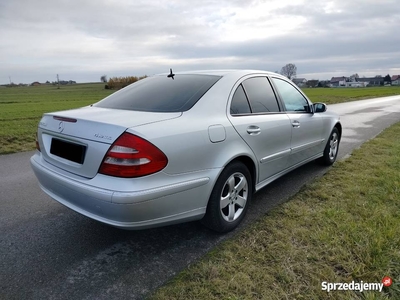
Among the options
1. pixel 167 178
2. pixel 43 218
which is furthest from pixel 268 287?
pixel 43 218

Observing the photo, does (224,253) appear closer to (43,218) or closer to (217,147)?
(217,147)

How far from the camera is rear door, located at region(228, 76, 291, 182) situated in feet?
9.98

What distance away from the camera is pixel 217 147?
2.65 meters

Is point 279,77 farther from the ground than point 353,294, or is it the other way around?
point 279,77

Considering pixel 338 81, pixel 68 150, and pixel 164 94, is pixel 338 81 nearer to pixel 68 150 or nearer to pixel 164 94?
pixel 164 94

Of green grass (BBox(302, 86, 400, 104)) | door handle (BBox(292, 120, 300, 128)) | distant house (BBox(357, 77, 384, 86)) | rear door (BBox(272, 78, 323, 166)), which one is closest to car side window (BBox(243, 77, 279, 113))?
rear door (BBox(272, 78, 323, 166))

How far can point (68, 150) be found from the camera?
2539mm

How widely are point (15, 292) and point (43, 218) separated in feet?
4.00

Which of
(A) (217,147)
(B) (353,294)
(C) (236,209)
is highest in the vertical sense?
(A) (217,147)

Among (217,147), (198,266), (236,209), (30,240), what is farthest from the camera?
(236,209)

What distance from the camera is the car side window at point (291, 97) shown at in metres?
3.90

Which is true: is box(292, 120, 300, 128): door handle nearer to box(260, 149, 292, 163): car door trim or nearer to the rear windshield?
box(260, 149, 292, 163): car door trim

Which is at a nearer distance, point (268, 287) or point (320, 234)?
point (268, 287)

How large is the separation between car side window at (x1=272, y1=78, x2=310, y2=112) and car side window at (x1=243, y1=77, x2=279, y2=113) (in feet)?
0.79
